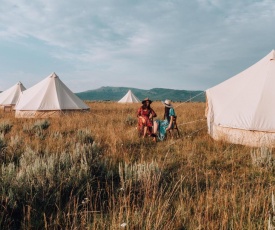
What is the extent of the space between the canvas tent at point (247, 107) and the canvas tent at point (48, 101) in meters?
9.63

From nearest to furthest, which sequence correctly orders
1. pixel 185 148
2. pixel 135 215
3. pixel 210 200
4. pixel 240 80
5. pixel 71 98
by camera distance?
pixel 135 215, pixel 210 200, pixel 185 148, pixel 240 80, pixel 71 98

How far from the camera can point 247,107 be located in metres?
8.41

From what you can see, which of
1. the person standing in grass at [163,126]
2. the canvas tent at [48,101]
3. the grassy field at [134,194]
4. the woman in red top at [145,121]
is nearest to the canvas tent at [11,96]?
the canvas tent at [48,101]

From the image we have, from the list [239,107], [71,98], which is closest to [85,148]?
[239,107]

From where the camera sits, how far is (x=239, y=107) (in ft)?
28.3

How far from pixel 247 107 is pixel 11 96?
22838 mm

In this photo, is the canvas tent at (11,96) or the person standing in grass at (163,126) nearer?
the person standing in grass at (163,126)

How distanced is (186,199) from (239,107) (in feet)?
18.3

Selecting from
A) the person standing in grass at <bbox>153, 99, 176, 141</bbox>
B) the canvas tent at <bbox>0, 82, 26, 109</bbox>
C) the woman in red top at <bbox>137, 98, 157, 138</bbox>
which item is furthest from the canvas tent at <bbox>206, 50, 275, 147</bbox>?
the canvas tent at <bbox>0, 82, 26, 109</bbox>

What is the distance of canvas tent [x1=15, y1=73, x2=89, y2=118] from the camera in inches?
643

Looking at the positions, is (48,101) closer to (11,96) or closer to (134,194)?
(11,96)

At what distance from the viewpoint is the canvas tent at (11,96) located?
25188 millimetres

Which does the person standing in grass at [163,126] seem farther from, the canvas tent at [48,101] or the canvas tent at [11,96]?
the canvas tent at [11,96]

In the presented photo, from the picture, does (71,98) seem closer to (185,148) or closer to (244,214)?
(185,148)
